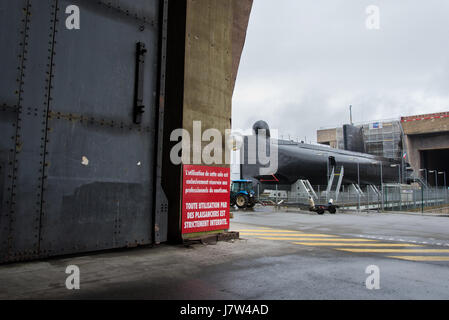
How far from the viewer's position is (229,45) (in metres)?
9.83

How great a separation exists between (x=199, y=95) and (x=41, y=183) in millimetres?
4532

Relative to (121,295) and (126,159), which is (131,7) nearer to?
(126,159)

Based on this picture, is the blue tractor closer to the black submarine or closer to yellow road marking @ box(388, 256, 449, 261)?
the black submarine

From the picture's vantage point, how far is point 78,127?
657 centimetres

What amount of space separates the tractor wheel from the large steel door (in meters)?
17.8

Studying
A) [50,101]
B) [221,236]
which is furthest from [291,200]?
[50,101]

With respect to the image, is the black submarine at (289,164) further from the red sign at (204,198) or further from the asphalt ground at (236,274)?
the asphalt ground at (236,274)

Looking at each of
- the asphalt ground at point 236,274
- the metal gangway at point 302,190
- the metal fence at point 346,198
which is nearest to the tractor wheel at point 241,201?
the metal fence at point 346,198

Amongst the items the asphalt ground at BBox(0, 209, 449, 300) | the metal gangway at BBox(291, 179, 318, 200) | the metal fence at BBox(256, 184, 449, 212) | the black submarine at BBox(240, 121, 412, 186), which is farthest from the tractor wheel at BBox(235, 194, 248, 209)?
the asphalt ground at BBox(0, 209, 449, 300)

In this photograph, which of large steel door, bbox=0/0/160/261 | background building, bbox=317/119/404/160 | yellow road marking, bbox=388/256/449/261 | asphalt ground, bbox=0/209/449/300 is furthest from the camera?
background building, bbox=317/119/404/160

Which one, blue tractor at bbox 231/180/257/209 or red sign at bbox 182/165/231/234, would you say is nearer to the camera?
red sign at bbox 182/165/231/234

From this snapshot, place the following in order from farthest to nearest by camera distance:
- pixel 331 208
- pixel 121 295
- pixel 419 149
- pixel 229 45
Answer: pixel 419 149, pixel 331 208, pixel 229 45, pixel 121 295

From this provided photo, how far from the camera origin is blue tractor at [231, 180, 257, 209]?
82.5 ft

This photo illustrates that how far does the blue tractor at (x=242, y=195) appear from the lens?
25.1m
